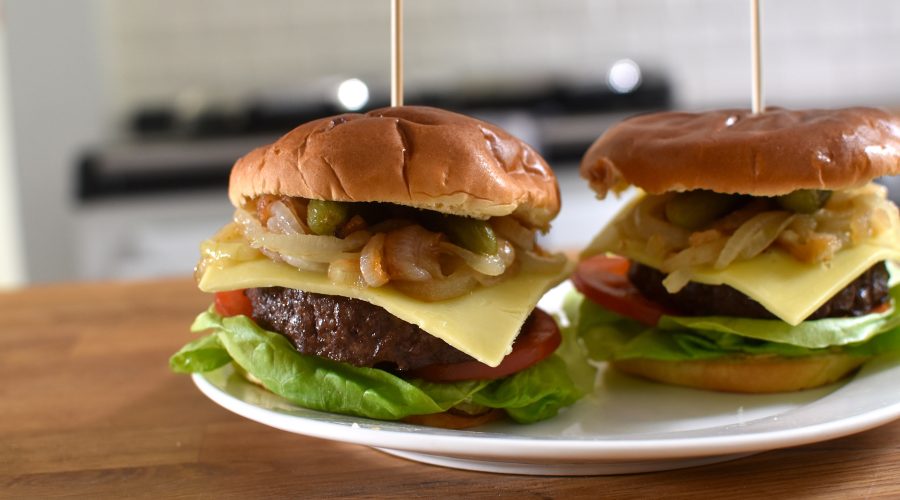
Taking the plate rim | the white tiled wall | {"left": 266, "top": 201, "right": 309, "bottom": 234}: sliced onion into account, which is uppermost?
the white tiled wall

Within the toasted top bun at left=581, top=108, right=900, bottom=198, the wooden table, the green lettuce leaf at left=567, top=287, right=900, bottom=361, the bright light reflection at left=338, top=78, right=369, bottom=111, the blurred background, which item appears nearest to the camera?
the wooden table

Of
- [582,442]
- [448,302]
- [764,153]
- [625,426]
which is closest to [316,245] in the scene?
[448,302]

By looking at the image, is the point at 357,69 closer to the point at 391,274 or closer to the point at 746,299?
the point at 746,299

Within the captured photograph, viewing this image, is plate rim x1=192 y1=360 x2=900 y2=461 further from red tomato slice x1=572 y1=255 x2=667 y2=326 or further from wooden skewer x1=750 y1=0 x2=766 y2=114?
wooden skewer x1=750 y1=0 x2=766 y2=114

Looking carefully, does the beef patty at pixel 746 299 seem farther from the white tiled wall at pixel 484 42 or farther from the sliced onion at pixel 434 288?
the white tiled wall at pixel 484 42

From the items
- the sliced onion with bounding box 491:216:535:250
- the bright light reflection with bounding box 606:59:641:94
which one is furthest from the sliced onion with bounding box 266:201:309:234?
the bright light reflection with bounding box 606:59:641:94

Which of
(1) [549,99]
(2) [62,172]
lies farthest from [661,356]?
(2) [62,172]

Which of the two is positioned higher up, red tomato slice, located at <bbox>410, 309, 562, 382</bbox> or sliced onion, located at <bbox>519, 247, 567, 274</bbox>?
sliced onion, located at <bbox>519, 247, 567, 274</bbox>
